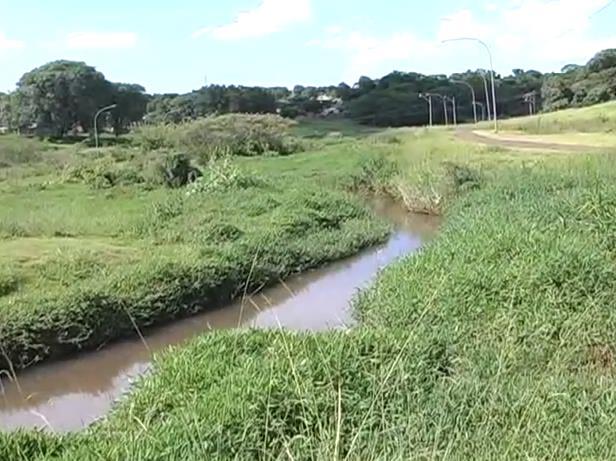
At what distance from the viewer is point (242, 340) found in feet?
25.3

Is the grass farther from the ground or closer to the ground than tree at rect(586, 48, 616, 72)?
closer to the ground

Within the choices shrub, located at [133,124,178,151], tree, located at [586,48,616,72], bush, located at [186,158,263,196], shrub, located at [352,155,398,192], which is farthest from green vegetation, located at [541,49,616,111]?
bush, located at [186,158,263,196]

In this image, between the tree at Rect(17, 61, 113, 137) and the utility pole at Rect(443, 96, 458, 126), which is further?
the utility pole at Rect(443, 96, 458, 126)

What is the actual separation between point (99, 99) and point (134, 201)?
26035 mm

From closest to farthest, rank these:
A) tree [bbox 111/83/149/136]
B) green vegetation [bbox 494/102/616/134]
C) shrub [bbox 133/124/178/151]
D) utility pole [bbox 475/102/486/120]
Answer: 1. shrub [bbox 133/124/178/151]
2. green vegetation [bbox 494/102/616/134]
3. tree [bbox 111/83/149/136]
4. utility pole [bbox 475/102/486/120]

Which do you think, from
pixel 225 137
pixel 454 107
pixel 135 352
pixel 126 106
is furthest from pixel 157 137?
pixel 454 107

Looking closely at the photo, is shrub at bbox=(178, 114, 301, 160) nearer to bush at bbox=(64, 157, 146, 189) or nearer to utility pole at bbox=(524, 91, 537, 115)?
bush at bbox=(64, 157, 146, 189)

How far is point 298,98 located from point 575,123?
36134 mm

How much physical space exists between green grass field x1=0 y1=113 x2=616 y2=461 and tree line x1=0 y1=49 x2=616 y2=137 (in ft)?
107

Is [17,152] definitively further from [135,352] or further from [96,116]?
[135,352]

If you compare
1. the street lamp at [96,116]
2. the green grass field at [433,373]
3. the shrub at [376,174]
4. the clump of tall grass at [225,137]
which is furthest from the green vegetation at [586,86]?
the green grass field at [433,373]

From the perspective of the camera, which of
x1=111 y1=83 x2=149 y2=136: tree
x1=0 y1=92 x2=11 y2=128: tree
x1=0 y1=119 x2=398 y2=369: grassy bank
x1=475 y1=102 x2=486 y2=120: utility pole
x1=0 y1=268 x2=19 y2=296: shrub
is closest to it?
x1=0 y1=119 x2=398 y2=369: grassy bank

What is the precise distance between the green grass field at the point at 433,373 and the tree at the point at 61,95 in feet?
111

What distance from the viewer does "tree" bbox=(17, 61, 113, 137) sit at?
4244cm
